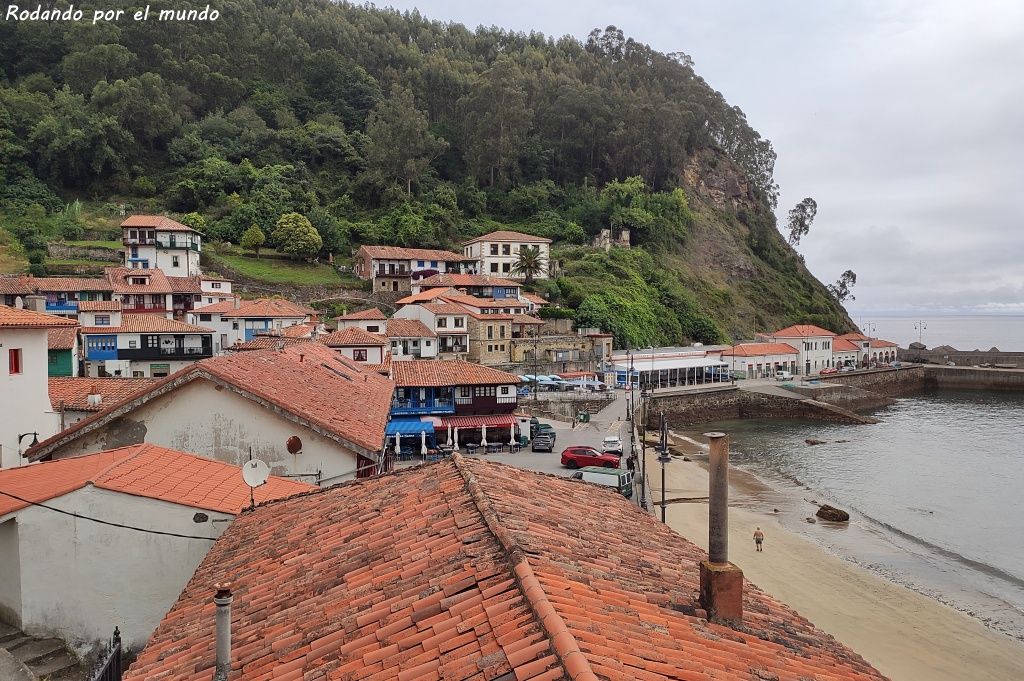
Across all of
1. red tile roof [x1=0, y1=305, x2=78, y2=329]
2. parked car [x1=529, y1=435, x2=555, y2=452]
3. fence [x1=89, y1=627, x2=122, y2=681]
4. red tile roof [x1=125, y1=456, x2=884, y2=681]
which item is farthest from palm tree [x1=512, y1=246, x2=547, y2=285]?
fence [x1=89, y1=627, x2=122, y2=681]

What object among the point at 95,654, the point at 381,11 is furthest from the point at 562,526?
the point at 381,11

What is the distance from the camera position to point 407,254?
66.5m

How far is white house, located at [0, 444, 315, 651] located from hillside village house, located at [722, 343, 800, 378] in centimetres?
6427

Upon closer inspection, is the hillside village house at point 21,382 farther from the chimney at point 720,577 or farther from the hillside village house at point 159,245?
the hillside village house at point 159,245

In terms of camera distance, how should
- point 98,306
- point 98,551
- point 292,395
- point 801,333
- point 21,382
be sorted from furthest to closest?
point 801,333, point 98,306, point 21,382, point 292,395, point 98,551

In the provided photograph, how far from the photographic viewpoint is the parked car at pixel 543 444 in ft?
106

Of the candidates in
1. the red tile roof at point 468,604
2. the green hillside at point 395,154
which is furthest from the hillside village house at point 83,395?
the green hillside at point 395,154

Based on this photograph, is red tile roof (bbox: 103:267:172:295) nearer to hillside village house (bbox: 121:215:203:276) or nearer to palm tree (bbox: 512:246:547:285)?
hillside village house (bbox: 121:215:203:276)

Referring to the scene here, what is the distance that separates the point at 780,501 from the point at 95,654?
2998cm

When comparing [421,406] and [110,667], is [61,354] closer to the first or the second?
[421,406]

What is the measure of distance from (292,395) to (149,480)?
4703 mm

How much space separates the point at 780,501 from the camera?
32.1 metres

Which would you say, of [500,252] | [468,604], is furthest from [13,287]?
[468,604]

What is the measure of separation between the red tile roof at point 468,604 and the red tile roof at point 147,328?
35000 mm
